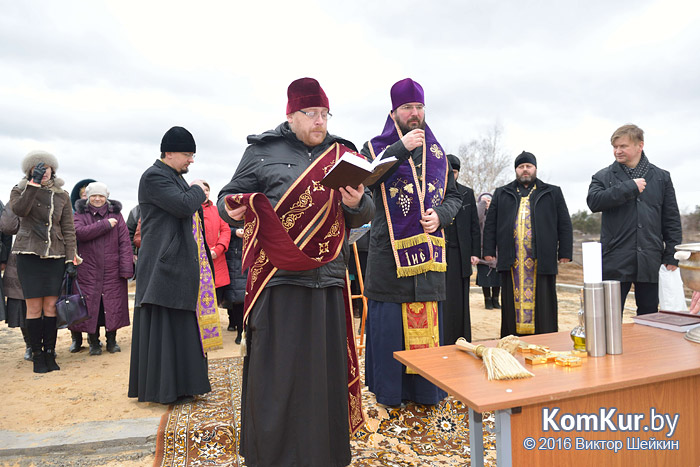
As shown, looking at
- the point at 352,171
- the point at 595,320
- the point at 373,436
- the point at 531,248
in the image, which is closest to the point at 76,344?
the point at 373,436

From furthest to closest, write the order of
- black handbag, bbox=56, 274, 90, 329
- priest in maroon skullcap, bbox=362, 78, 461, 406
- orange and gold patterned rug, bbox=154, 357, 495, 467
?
black handbag, bbox=56, 274, 90, 329 → priest in maroon skullcap, bbox=362, 78, 461, 406 → orange and gold patterned rug, bbox=154, 357, 495, 467

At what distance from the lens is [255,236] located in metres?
2.45

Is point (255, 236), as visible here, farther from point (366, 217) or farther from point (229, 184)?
point (366, 217)

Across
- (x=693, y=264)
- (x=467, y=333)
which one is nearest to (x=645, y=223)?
(x=467, y=333)

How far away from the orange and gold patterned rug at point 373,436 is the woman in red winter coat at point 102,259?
235cm

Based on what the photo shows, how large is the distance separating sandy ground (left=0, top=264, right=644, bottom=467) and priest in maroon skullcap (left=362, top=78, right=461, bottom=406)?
1621mm

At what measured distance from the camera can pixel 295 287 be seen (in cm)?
245

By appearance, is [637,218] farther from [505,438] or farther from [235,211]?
[235,211]

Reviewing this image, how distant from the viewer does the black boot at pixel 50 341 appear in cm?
477

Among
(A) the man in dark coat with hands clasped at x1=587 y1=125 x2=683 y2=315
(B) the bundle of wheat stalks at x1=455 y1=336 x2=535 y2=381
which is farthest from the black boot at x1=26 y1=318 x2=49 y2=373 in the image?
(A) the man in dark coat with hands clasped at x1=587 y1=125 x2=683 y2=315

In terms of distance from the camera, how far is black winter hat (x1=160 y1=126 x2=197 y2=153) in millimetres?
3617

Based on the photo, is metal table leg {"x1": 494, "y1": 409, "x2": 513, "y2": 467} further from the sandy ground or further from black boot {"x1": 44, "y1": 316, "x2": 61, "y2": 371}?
black boot {"x1": 44, "y1": 316, "x2": 61, "y2": 371}

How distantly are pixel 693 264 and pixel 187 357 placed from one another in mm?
3271

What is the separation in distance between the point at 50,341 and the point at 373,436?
3.68m
